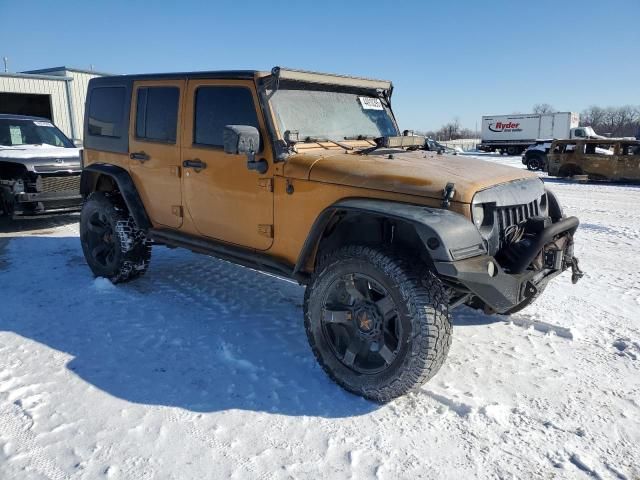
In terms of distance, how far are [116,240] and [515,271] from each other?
368 cm

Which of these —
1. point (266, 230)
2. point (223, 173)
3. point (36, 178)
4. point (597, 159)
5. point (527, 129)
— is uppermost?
point (527, 129)

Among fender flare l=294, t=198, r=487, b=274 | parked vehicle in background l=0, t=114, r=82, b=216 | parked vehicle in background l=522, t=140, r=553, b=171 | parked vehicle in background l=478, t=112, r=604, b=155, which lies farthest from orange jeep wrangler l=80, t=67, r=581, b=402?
parked vehicle in background l=478, t=112, r=604, b=155

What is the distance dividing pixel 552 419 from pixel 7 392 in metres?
3.27

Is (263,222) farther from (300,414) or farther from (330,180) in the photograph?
(300,414)

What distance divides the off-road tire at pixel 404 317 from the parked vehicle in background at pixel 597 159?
15.0m

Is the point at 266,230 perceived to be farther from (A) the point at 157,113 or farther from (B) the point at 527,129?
(B) the point at 527,129

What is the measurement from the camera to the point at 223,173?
380 cm

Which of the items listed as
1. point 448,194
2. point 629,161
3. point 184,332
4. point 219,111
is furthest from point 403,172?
point 629,161

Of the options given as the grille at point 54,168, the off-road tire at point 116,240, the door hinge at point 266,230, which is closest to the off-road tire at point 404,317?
the door hinge at point 266,230

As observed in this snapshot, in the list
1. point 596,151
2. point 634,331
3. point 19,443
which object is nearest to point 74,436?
point 19,443

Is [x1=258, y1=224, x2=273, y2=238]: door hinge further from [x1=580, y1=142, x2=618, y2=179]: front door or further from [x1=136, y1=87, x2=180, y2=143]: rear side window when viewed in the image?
[x1=580, y1=142, x2=618, y2=179]: front door

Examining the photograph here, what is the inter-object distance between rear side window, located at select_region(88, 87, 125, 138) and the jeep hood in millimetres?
2383

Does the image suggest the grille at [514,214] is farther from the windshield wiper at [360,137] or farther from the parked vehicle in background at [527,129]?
the parked vehicle in background at [527,129]

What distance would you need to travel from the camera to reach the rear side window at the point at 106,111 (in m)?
4.81
